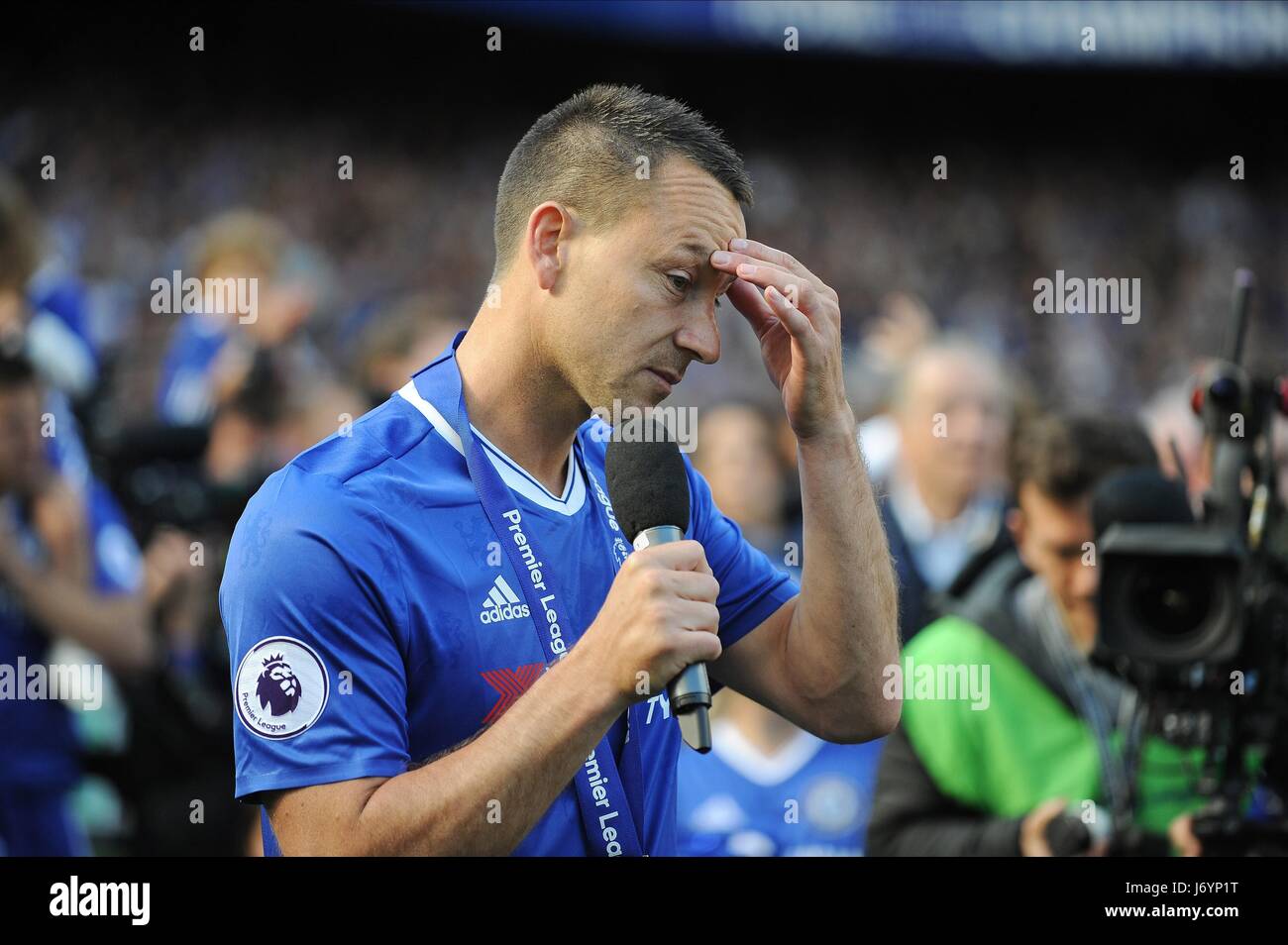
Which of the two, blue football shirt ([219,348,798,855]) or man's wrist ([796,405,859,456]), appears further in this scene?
man's wrist ([796,405,859,456])

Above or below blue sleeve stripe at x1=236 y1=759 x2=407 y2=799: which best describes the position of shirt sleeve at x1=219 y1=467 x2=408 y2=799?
above

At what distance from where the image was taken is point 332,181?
30.0ft

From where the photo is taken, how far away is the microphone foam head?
2.23 meters

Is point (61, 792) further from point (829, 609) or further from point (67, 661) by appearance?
point (829, 609)

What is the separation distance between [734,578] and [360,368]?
4.10 metres

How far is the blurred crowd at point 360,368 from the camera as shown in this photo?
15.7 ft

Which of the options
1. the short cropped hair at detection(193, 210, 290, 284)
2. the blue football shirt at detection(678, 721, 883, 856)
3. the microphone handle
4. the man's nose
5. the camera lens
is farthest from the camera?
the short cropped hair at detection(193, 210, 290, 284)

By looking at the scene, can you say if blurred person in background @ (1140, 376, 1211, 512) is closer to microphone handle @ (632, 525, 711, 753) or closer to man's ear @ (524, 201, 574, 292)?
man's ear @ (524, 201, 574, 292)

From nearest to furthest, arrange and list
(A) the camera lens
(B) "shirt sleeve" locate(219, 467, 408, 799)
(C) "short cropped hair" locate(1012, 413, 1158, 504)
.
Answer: (B) "shirt sleeve" locate(219, 467, 408, 799), (A) the camera lens, (C) "short cropped hair" locate(1012, 413, 1158, 504)

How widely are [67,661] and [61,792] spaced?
1.43 feet

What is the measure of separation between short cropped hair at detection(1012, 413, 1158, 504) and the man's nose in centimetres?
216

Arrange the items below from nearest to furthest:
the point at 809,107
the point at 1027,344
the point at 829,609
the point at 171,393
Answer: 1. the point at 829,609
2. the point at 171,393
3. the point at 1027,344
4. the point at 809,107

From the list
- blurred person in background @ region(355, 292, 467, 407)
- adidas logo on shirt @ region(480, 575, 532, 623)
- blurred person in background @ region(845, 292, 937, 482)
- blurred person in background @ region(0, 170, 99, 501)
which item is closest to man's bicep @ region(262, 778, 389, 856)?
adidas logo on shirt @ region(480, 575, 532, 623)

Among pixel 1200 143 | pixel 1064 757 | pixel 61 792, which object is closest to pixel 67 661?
pixel 61 792
